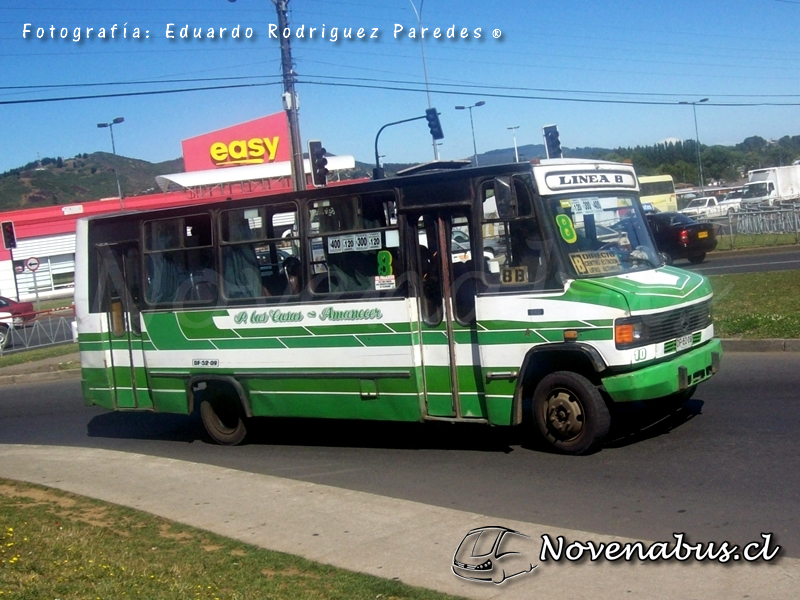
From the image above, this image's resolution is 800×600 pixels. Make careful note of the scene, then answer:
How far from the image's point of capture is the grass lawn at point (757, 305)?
524 inches

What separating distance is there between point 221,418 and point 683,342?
221 inches

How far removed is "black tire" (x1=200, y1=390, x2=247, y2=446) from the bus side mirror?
438 centimetres

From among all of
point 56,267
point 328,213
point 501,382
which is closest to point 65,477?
point 328,213

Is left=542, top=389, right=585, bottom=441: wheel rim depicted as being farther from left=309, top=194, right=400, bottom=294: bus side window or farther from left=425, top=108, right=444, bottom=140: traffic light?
left=425, top=108, right=444, bottom=140: traffic light

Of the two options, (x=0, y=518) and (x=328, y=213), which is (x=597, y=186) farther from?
(x=0, y=518)

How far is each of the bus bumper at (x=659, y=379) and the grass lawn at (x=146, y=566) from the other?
→ 10.6 ft

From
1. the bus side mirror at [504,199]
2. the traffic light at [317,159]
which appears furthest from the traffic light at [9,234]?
the bus side mirror at [504,199]

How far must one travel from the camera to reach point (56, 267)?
56281mm

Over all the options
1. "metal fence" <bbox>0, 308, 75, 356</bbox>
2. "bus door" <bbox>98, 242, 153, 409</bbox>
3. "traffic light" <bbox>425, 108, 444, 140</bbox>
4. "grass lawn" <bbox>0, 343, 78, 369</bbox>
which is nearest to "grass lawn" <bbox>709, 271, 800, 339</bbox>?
"bus door" <bbox>98, 242, 153, 409</bbox>

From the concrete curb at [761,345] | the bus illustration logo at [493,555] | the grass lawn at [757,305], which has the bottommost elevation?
the bus illustration logo at [493,555]

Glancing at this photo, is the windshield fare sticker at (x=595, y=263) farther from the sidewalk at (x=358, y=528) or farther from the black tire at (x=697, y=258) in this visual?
the black tire at (x=697, y=258)

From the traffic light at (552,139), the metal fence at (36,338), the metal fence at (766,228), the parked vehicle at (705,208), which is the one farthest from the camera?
the parked vehicle at (705,208)

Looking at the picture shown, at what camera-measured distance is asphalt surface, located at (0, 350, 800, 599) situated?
546 cm

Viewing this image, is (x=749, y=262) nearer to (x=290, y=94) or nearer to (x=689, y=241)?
(x=689, y=241)
